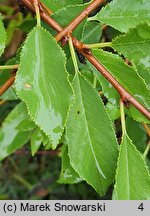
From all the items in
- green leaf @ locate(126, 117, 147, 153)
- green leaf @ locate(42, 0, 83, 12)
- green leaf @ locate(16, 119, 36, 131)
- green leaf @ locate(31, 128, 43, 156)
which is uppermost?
green leaf @ locate(42, 0, 83, 12)

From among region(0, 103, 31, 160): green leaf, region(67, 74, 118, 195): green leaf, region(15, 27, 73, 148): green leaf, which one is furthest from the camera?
region(0, 103, 31, 160): green leaf

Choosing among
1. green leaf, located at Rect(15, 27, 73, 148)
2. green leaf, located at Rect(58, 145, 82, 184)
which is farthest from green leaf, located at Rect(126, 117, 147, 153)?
green leaf, located at Rect(15, 27, 73, 148)

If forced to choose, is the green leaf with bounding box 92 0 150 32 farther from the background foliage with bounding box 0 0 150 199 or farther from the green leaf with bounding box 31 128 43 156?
the green leaf with bounding box 31 128 43 156

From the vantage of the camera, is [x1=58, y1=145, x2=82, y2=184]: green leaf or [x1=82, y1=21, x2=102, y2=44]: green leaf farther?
[x1=82, y1=21, x2=102, y2=44]: green leaf

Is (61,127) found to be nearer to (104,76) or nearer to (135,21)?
(104,76)

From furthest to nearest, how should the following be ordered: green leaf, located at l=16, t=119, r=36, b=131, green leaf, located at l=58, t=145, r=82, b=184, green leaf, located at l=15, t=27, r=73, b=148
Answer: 1. green leaf, located at l=16, t=119, r=36, b=131
2. green leaf, located at l=58, t=145, r=82, b=184
3. green leaf, located at l=15, t=27, r=73, b=148

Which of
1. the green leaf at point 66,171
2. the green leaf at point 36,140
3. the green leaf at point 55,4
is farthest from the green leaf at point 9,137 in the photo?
the green leaf at point 55,4
